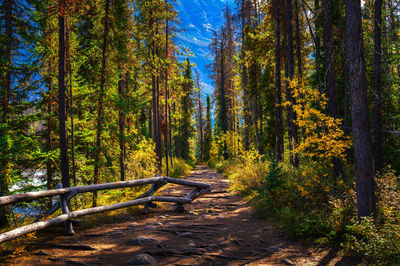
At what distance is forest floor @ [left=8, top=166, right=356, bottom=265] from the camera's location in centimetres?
447

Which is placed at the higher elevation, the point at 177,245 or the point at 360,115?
the point at 360,115

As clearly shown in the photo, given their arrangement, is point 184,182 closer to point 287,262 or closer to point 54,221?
point 54,221

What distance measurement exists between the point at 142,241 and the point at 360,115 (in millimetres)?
5587

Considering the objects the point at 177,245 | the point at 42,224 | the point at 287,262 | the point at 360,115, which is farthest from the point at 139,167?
the point at 360,115

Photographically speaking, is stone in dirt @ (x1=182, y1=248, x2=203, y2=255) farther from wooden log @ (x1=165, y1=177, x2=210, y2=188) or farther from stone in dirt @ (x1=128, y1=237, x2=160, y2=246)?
wooden log @ (x1=165, y1=177, x2=210, y2=188)

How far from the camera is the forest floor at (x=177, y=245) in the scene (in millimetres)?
4469

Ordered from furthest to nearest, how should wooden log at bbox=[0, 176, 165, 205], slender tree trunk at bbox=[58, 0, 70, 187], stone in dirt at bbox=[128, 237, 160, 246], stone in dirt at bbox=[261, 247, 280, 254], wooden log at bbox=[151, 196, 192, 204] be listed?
slender tree trunk at bbox=[58, 0, 70, 187]
wooden log at bbox=[151, 196, 192, 204]
stone in dirt at bbox=[261, 247, 280, 254]
stone in dirt at bbox=[128, 237, 160, 246]
wooden log at bbox=[0, 176, 165, 205]

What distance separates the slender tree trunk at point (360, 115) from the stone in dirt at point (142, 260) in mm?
4567

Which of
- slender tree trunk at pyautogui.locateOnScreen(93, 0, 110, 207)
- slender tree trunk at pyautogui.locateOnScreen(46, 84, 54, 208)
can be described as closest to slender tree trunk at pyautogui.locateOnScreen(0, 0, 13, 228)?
slender tree trunk at pyautogui.locateOnScreen(46, 84, 54, 208)

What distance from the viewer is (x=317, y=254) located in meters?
5.00

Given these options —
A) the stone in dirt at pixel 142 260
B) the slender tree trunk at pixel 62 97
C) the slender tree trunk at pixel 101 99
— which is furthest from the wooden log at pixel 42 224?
the slender tree trunk at pixel 101 99

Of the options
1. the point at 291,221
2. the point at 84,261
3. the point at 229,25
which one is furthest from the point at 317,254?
the point at 229,25

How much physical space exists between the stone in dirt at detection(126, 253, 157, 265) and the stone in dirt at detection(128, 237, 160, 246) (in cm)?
73

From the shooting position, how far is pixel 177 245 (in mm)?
5258
